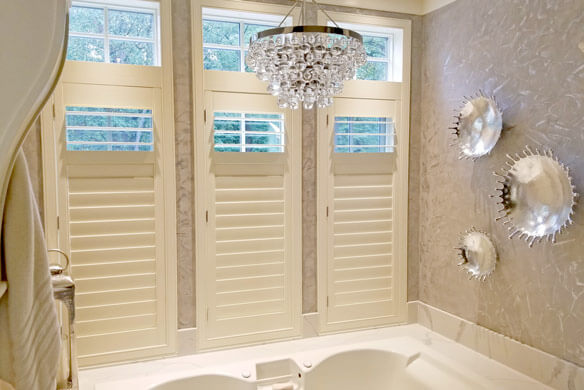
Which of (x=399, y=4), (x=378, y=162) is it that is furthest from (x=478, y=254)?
(x=399, y=4)

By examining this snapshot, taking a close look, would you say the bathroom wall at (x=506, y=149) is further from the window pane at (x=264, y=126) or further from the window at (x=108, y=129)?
the window at (x=108, y=129)

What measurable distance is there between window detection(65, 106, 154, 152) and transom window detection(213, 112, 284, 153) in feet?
1.21

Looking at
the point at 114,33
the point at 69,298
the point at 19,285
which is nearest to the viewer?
the point at 19,285

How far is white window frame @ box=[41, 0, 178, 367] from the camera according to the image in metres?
2.22

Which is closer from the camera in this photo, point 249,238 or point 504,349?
point 504,349

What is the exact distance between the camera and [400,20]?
112 inches

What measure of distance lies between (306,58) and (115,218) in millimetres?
1418

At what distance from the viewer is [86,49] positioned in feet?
7.70

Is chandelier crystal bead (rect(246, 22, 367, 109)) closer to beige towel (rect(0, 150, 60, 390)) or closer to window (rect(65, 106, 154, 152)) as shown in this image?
beige towel (rect(0, 150, 60, 390))

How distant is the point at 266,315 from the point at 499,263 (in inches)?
51.4

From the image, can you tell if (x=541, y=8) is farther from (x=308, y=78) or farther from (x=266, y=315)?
(x=266, y=315)

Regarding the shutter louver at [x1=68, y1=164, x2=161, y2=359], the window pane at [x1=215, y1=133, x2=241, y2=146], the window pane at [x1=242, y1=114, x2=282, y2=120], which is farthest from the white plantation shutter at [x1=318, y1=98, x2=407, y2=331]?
the shutter louver at [x1=68, y1=164, x2=161, y2=359]

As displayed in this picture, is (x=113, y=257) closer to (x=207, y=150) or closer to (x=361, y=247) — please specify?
(x=207, y=150)

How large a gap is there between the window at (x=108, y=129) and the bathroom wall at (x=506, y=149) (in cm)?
169
